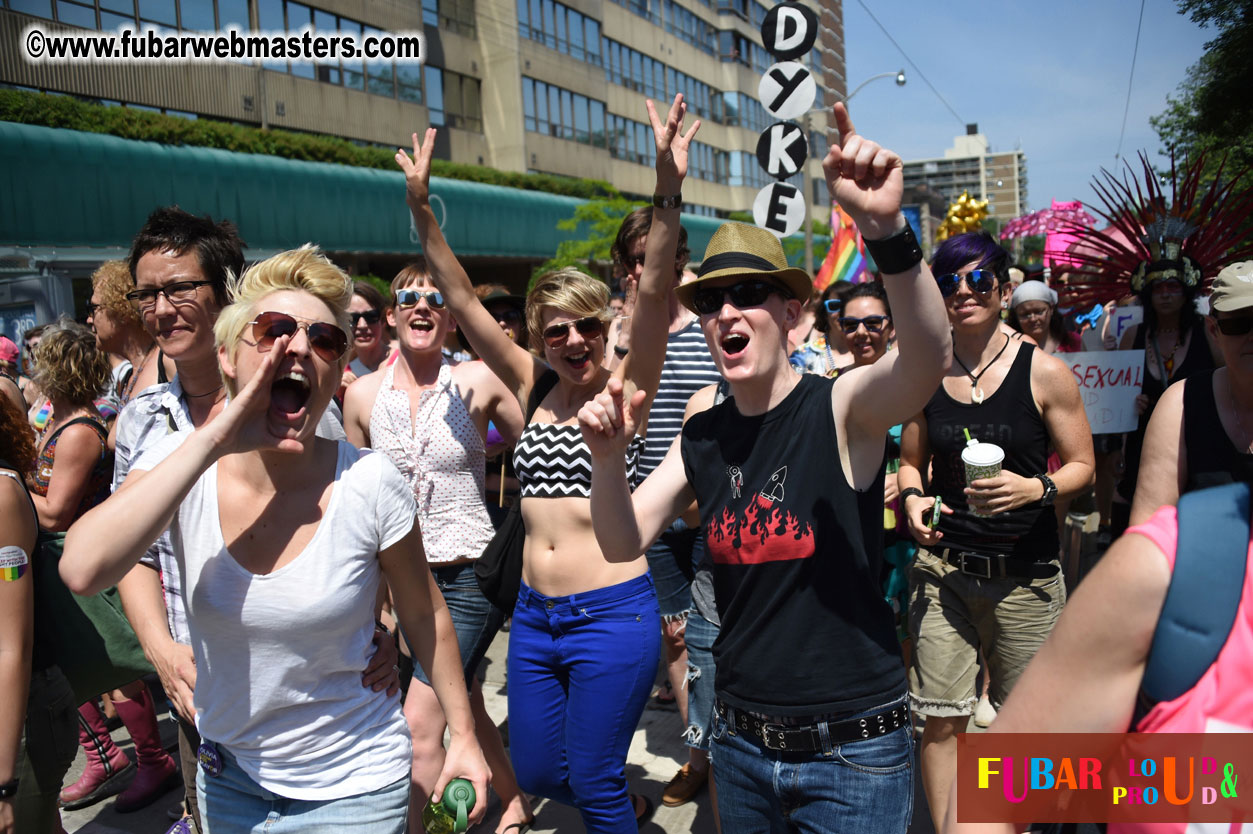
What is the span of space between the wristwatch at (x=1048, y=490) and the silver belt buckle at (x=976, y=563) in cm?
30

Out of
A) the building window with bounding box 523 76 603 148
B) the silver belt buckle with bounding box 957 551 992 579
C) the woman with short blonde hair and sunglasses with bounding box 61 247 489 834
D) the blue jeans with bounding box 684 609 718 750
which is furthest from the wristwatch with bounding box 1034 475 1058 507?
the building window with bounding box 523 76 603 148

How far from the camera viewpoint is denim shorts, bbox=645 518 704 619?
4.07m

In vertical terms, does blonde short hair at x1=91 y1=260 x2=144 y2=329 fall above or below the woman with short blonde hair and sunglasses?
above

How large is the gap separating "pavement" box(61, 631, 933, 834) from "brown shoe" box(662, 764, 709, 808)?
0.03 m

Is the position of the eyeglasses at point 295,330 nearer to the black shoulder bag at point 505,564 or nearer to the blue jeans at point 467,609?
the black shoulder bag at point 505,564

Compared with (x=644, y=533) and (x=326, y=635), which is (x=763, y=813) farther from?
(x=326, y=635)

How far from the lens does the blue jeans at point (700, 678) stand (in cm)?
362

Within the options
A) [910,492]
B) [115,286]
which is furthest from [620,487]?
[115,286]

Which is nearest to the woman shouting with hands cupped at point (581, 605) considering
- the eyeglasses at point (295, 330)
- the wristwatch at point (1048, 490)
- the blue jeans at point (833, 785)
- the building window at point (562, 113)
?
the blue jeans at point (833, 785)

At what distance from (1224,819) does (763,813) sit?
127 centimetres

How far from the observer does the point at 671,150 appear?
125 inches

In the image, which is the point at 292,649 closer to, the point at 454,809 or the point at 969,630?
the point at 454,809

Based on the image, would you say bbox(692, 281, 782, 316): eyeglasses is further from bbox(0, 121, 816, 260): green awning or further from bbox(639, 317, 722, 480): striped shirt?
bbox(0, 121, 816, 260): green awning

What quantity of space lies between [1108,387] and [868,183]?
3.72 meters
